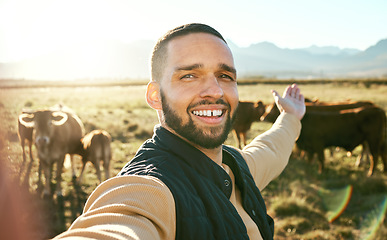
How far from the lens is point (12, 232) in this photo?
88.7 inches

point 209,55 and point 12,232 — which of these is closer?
point 209,55

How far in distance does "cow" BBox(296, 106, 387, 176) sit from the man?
25.0 ft

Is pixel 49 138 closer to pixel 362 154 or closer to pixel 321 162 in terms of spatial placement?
pixel 321 162

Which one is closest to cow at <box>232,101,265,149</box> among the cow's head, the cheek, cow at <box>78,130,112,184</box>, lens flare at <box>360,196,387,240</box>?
cow at <box>78,130,112,184</box>

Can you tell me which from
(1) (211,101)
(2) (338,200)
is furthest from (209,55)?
(2) (338,200)

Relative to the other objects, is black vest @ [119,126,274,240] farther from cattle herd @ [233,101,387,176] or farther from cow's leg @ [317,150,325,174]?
cattle herd @ [233,101,387,176]

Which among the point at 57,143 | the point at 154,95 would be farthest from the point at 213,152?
the point at 57,143

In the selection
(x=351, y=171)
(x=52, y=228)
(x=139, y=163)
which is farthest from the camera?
(x=351, y=171)

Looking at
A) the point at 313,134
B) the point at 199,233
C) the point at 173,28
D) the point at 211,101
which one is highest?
the point at 173,28

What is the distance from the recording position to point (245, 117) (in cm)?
1249

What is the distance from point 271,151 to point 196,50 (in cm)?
135

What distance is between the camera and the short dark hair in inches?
65.1

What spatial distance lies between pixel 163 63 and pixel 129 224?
3.19ft

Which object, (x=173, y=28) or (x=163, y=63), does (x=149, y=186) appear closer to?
(x=163, y=63)
